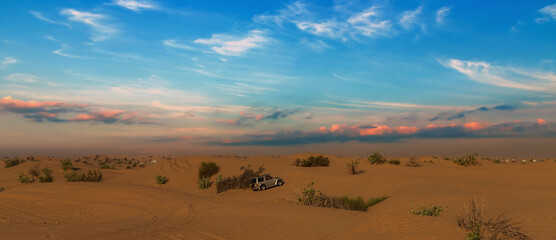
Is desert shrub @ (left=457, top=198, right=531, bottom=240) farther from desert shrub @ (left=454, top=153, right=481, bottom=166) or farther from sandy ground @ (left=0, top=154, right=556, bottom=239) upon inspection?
desert shrub @ (left=454, top=153, right=481, bottom=166)

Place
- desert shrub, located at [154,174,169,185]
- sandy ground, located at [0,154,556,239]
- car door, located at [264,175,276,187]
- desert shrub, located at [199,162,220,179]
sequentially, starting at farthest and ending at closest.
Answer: desert shrub, located at [199,162,220,179]
desert shrub, located at [154,174,169,185]
car door, located at [264,175,276,187]
sandy ground, located at [0,154,556,239]

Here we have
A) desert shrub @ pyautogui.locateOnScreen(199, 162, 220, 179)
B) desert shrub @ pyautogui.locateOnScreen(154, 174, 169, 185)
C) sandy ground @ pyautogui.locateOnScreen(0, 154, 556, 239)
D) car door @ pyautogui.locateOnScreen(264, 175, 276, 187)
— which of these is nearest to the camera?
sandy ground @ pyautogui.locateOnScreen(0, 154, 556, 239)

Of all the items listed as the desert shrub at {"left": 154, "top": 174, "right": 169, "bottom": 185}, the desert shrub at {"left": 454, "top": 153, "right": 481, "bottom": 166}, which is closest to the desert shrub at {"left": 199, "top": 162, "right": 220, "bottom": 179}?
the desert shrub at {"left": 154, "top": 174, "right": 169, "bottom": 185}

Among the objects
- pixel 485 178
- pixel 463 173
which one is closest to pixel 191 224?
pixel 485 178

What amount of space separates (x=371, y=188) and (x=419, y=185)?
2.96m

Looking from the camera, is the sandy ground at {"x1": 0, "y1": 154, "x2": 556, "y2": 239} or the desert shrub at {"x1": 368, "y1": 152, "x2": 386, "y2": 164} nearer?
the sandy ground at {"x1": 0, "y1": 154, "x2": 556, "y2": 239}

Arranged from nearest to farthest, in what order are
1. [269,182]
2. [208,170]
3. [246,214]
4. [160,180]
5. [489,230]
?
[489,230] < [246,214] < [269,182] < [160,180] < [208,170]

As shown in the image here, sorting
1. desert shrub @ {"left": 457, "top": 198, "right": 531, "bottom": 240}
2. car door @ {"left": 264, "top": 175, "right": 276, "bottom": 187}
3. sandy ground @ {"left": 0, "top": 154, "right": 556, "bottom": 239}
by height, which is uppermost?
desert shrub @ {"left": 457, "top": 198, "right": 531, "bottom": 240}

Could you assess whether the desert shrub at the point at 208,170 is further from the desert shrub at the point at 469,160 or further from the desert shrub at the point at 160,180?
the desert shrub at the point at 469,160

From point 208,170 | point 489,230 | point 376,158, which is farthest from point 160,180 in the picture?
point 489,230

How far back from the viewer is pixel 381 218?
10.1 meters

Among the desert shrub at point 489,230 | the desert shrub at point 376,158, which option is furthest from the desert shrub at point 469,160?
the desert shrub at point 489,230

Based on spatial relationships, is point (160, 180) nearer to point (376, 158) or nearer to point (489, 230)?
point (376, 158)

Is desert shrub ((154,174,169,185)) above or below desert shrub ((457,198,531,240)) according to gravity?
below
